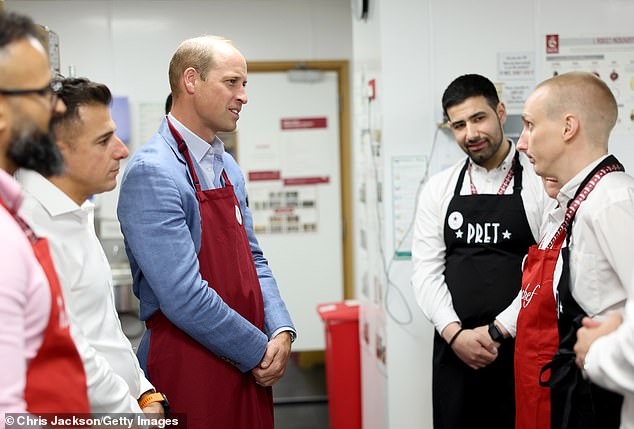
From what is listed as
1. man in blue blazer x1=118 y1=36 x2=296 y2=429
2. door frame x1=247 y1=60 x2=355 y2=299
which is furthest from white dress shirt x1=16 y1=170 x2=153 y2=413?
door frame x1=247 y1=60 x2=355 y2=299

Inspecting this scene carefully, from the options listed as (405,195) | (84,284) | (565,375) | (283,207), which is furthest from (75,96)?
(283,207)

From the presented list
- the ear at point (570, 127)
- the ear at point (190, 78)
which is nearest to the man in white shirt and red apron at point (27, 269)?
the ear at point (190, 78)

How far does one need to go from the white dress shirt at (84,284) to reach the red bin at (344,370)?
2.17m

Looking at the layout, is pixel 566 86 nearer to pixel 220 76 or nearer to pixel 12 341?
pixel 220 76

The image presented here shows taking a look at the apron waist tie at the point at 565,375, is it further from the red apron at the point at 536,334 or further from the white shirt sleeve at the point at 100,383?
the white shirt sleeve at the point at 100,383

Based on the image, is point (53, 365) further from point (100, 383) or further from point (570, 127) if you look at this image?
point (570, 127)

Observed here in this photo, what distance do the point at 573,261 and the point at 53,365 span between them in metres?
1.27

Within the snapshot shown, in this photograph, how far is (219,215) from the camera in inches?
79.1

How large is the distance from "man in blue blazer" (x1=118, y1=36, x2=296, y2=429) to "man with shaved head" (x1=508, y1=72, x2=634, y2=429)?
0.77 meters

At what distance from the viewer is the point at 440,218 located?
2662 mm

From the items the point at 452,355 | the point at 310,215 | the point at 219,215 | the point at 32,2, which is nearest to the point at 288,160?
the point at 310,215

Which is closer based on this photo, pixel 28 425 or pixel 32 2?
pixel 28 425

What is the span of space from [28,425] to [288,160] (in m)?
4.02

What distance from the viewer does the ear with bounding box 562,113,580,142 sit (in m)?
1.88
